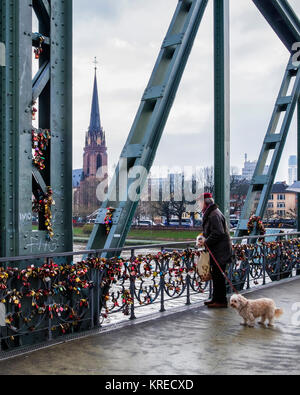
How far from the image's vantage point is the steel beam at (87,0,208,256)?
614 cm

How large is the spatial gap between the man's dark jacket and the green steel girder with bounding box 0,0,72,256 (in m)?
2.14

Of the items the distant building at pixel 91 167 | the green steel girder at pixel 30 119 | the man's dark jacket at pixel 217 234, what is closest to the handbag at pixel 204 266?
the man's dark jacket at pixel 217 234

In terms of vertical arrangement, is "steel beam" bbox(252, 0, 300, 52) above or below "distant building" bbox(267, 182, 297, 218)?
above

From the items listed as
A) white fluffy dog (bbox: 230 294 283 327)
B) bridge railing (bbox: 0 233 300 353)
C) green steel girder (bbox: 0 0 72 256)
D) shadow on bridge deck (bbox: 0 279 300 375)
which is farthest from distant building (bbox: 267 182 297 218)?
green steel girder (bbox: 0 0 72 256)

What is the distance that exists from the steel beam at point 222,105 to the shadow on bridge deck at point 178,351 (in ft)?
9.89

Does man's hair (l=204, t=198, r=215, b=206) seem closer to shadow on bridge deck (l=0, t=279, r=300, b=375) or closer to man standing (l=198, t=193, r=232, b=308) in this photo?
man standing (l=198, t=193, r=232, b=308)

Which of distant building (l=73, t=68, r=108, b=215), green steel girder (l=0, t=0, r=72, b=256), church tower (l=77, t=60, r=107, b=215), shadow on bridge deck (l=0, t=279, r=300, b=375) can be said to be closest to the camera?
shadow on bridge deck (l=0, t=279, r=300, b=375)

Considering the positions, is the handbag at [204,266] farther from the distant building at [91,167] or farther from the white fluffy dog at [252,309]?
the distant building at [91,167]

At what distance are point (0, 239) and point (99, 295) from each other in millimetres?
1403

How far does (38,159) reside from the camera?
205 inches

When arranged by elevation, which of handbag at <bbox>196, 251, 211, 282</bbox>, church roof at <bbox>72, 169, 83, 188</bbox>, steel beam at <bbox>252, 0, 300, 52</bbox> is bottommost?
handbag at <bbox>196, 251, 211, 282</bbox>

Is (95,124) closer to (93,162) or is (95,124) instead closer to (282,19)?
(93,162)

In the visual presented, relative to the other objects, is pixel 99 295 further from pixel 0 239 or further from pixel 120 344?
pixel 0 239

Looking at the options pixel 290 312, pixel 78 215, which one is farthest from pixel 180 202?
pixel 290 312
